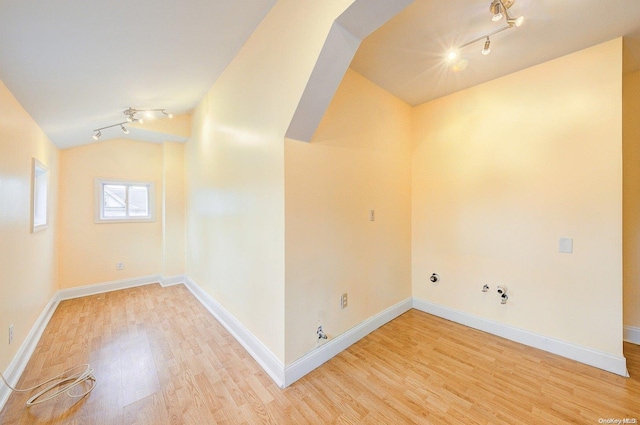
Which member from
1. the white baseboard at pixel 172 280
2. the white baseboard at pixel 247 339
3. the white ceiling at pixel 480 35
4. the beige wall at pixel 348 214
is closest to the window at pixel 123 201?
the white baseboard at pixel 172 280

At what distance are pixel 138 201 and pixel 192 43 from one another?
3354mm

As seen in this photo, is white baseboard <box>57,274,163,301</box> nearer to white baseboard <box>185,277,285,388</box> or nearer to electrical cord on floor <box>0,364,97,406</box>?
white baseboard <box>185,277,285,388</box>

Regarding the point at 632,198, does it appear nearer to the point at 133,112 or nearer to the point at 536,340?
the point at 536,340

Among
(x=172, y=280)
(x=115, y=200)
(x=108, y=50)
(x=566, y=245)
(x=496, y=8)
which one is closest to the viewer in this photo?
(x=496, y=8)

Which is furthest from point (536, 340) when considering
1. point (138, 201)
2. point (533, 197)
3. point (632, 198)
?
point (138, 201)

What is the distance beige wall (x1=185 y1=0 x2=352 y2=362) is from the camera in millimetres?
1655

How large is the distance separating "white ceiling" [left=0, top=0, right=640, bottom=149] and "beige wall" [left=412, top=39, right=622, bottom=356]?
1.10 ft

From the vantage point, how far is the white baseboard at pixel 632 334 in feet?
7.28

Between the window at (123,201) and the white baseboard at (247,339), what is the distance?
198cm

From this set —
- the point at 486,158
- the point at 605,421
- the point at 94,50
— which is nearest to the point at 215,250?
the point at 94,50

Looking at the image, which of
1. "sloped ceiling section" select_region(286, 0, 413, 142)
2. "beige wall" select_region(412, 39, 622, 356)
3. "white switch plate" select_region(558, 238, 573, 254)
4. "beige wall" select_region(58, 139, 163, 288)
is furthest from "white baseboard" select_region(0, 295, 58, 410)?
"white switch plate" select_region(558, 238, 573, 254)

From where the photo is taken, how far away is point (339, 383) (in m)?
1.77

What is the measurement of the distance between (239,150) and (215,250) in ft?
4.50

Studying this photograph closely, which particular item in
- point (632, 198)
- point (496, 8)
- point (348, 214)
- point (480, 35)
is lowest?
point (348, 214)
